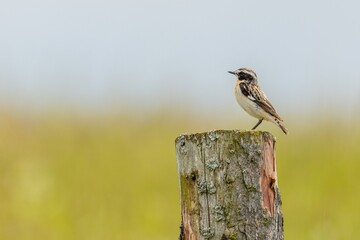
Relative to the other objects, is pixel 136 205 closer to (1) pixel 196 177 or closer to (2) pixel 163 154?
(2) pixel 163 154

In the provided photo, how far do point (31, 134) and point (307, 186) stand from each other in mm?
4067

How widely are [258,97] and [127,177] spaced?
3347mm

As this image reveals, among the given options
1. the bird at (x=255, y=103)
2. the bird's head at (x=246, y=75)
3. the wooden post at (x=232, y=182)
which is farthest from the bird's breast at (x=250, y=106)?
the wooden post at (x=232, y=182)

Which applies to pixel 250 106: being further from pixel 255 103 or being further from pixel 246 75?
pixel 246 75

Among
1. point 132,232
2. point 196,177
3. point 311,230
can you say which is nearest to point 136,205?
point 132,232

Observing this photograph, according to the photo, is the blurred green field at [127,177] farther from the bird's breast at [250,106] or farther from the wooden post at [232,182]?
the wooden post at [232,182]

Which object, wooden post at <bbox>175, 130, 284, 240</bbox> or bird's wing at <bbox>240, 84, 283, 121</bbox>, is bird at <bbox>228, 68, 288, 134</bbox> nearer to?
bird's wing at <bbox>240, 84, 283, 121</bbox>

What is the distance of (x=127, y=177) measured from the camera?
36.6ft

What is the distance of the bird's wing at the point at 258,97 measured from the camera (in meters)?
8.20

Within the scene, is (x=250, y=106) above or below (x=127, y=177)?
below

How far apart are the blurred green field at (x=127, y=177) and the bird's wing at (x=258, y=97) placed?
1.90m

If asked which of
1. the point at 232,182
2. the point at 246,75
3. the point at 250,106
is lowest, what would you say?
the point at 232,182

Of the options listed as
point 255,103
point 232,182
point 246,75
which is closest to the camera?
point 232,182

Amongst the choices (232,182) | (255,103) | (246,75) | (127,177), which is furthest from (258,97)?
(127,177)
